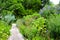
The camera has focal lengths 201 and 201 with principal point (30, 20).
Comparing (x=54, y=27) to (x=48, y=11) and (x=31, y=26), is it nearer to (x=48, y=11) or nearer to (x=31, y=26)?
(x=31, y=26)

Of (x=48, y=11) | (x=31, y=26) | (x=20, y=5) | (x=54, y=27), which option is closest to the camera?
(x=54, y=27)

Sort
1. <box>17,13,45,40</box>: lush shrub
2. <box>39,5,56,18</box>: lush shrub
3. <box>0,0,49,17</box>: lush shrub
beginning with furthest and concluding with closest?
<box>0,0,49,17</box>: lush shrub → <box>39,5,56,18</box>: lush shrub → <box>17,13,45,40</box>: lush shrub

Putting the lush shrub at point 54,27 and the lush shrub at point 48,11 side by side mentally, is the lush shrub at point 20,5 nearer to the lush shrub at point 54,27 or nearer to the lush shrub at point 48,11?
the lush shrub at point 48,11

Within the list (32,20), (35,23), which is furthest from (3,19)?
(35,23)

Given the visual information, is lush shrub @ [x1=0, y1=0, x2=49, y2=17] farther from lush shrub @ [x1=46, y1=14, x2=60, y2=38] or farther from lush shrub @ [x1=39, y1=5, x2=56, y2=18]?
lush shrub @ [x1=46, y1=14, x2=60, y2=38]

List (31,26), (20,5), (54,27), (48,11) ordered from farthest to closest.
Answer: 1. (20,5)
2. (48,11)
3. (31,26)
4. (54,27)

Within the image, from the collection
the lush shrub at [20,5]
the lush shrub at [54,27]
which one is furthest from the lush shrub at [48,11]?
the lush shrub at [54,27]

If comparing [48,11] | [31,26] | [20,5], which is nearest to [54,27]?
[31,26]

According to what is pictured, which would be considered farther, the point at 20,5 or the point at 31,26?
the point at 20,5

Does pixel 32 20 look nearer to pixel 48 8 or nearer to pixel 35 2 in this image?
pixel 48 8

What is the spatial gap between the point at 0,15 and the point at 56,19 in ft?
16.8

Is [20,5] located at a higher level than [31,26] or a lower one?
higher

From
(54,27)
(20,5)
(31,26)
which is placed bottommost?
(31,26)

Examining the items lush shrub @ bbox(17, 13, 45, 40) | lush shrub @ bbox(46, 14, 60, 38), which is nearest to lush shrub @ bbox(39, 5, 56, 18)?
lush shrub @ bbox(17, 13, 45, 40)
